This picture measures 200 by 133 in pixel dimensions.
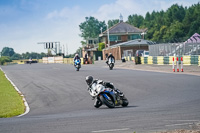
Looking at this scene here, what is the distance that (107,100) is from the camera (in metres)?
13.0

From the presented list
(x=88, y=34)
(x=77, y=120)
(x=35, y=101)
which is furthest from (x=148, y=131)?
(x=88, y=34)

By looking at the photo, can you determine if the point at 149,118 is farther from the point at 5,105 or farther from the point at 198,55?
the point at 198,55

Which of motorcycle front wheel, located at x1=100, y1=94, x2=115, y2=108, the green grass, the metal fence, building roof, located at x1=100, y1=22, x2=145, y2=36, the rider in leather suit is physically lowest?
the green grass

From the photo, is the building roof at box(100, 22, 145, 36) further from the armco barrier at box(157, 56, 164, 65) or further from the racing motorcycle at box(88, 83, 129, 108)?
the racing motorcycle at box(88, 83, 129, 108)

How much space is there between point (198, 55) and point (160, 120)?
28126 millimetres

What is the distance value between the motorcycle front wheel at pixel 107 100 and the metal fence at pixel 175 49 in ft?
89.5

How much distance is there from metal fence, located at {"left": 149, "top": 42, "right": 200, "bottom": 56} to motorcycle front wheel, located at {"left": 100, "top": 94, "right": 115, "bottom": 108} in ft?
89.5

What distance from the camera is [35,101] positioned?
17.6 m

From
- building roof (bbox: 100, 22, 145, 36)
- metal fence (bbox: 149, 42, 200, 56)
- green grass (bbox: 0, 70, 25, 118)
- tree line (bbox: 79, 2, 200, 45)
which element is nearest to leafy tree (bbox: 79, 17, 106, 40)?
tree line (bbox: 79, 2, 200, 45)

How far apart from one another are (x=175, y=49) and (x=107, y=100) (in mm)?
31435

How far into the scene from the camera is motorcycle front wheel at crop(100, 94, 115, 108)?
12.9 metres

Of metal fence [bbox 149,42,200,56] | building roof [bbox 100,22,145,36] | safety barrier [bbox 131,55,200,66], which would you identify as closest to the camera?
safety barrier [bbox 131,55,200,66]

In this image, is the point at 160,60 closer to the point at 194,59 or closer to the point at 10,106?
the point at 194,59

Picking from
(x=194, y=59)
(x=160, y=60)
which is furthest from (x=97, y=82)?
(x=160, y=60)
